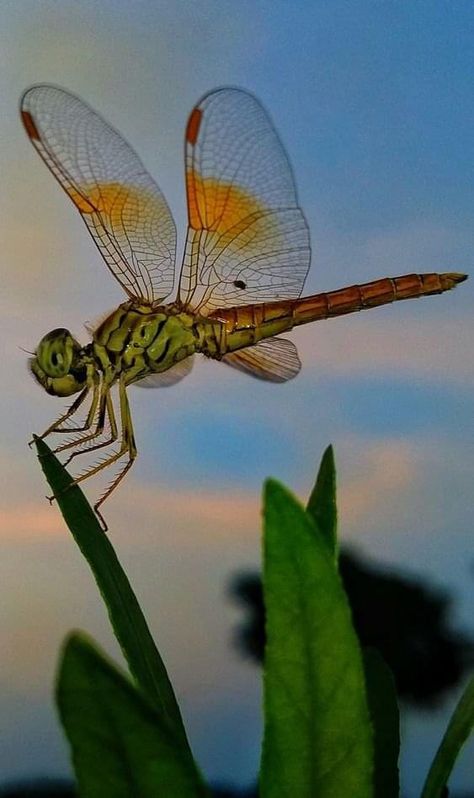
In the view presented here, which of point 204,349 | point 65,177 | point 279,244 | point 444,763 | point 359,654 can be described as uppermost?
point 65,177

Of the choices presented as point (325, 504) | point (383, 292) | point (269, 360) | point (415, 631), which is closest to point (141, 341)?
point (269, 360)

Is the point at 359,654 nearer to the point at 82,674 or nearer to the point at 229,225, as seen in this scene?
the point at 82,674

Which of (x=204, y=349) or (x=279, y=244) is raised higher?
(x=279, y=244)

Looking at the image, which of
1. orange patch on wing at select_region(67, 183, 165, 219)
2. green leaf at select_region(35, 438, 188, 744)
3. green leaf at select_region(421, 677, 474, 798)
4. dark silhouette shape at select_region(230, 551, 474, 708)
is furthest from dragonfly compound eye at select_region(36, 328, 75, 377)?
dark silhouette shape at select_region(230, 551, 474, 708)

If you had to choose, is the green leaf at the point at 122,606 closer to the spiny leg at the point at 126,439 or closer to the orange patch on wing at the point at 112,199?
the spiny leg at the point at 126,439

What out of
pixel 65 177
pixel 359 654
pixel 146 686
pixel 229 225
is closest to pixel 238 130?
pixel 229 225

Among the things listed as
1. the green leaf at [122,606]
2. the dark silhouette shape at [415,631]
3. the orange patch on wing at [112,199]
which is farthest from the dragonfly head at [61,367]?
the dark silhouette shape at [415,631]
